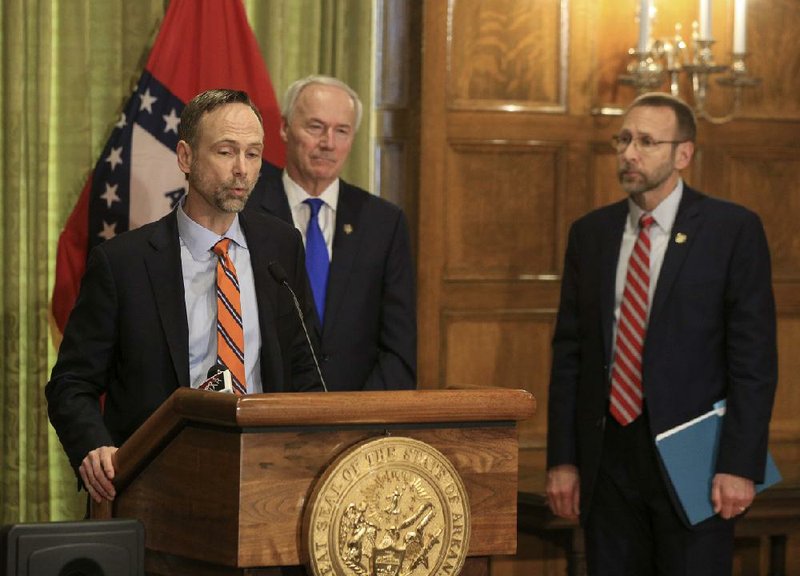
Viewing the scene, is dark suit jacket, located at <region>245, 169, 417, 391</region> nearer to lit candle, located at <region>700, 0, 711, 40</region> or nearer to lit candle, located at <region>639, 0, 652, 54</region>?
lit candle, located at <region>639, 0, 652, 54</region>

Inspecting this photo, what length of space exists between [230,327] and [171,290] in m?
0.15

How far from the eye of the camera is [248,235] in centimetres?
275

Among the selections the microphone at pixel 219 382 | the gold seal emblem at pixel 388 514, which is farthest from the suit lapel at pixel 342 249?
the gold seal emblem at pixel 388 514

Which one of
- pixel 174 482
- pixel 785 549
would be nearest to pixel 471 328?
pixel 785 549

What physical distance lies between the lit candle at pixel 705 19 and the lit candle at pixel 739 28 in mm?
149

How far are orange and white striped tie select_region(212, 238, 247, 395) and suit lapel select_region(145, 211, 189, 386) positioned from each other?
0.24 feet

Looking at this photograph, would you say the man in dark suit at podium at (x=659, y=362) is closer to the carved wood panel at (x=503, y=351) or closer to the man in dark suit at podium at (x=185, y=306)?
the man in dark suit at podium at (x=185, y=306)

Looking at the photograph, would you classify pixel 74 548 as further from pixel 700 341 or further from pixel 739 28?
pixel 739 28

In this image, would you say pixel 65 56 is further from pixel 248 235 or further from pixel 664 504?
pixel 664 504

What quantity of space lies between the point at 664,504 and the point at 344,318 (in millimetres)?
965

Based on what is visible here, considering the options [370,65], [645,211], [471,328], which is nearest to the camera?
[645,211]

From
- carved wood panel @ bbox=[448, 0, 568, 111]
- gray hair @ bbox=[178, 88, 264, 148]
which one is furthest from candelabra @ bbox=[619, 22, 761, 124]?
gray hair @ bbox=[178, 88, 264, 148]

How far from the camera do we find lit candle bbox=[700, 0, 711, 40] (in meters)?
5.13

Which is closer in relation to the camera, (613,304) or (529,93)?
(613,304)
